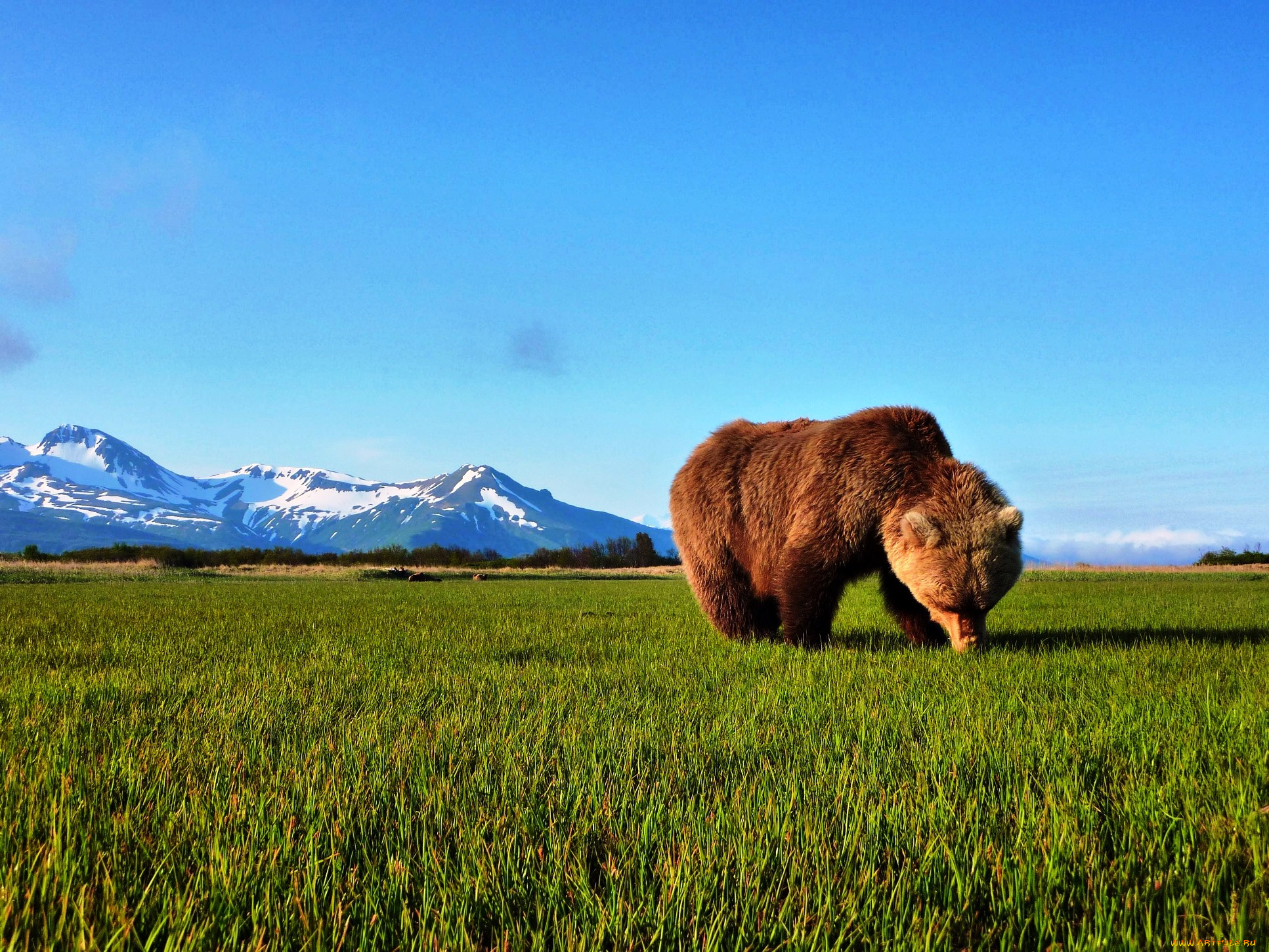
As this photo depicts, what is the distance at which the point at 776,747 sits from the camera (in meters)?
3.70

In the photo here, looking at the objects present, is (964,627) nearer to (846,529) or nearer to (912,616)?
(912,616)

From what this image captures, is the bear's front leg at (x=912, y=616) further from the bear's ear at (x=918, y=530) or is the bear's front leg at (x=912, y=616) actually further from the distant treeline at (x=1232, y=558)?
the distant treeline at (x=1232, y=558)

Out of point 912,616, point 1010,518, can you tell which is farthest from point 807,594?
point 1010,518

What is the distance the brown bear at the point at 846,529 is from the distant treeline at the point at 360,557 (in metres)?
53.1

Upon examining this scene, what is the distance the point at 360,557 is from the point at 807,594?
72422 millimetres

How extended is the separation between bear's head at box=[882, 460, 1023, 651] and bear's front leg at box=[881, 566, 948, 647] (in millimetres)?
940

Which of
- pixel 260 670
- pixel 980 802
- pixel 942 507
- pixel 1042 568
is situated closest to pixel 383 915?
pixel 980 802

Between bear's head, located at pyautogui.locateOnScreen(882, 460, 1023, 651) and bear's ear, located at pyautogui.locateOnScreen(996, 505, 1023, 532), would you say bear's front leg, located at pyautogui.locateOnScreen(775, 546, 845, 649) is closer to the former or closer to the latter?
bear's head, located at pyautogui.locateOnScreen(882, 460, 1023, 651)

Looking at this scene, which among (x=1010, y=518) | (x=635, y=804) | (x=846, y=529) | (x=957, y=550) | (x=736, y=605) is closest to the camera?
(x=635, y=804)

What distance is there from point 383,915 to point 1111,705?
4.49 meters

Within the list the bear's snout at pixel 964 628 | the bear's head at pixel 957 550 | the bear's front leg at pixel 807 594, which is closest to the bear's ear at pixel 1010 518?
the bear's head at pixel 957 550

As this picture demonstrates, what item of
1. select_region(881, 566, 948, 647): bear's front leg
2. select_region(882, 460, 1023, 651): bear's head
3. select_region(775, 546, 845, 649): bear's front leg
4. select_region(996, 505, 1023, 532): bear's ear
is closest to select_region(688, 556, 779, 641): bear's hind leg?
select_region(775, 546, 845, 649): bear's front leg

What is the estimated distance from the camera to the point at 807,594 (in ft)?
25.3

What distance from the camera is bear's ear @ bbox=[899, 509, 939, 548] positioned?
23.3 feet
